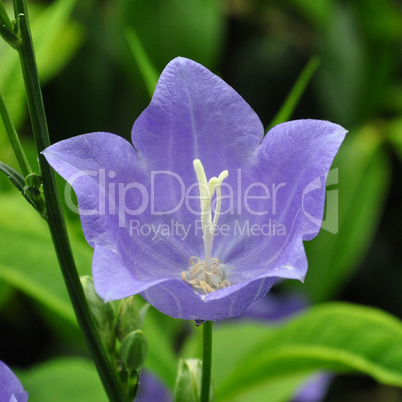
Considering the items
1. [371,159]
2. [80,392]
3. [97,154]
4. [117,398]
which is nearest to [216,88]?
[97,154]

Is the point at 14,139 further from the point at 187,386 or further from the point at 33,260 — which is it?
the point at 33,260

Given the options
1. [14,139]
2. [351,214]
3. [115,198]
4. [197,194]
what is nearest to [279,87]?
[351,214]

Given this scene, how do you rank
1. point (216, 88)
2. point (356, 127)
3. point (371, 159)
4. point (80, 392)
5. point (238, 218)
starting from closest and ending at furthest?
1. point (216, 88)
2. point (238, 218)
3. point (80, 392)
4. point (371, 159)
5. point (356, 127)

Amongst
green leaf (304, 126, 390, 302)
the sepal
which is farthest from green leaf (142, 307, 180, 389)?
green leaf (304, 126, 390, 302)

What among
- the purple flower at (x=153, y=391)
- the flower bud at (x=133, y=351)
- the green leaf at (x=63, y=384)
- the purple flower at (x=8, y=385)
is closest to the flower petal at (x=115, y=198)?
the flower bud at (x=133, y=351)

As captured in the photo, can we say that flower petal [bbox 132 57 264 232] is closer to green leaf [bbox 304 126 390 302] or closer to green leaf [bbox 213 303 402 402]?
green leaf [bbox 213 303 402 402]

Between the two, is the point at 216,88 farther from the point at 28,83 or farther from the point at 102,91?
the point at 102,91
